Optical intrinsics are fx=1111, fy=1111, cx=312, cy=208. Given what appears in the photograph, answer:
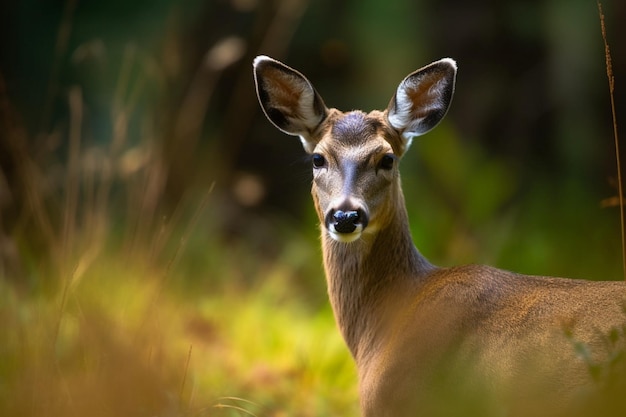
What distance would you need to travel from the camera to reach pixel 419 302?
15.7 ft

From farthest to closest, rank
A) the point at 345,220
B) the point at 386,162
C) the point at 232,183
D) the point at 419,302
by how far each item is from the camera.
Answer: the point at 232,183 < the point at 386,162 < the point at 419,302 < the point at 345,220

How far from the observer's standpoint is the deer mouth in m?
4.57

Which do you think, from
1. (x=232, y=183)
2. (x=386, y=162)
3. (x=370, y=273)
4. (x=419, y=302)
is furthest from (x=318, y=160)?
(x=232, y=183)

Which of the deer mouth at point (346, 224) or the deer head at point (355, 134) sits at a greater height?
the deer head at point (355, 134)

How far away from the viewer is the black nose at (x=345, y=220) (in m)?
4.57

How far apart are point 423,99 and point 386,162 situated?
0.46 m

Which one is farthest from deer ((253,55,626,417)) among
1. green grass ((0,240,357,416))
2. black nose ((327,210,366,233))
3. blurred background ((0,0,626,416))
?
green grass ((0,240,357,416))

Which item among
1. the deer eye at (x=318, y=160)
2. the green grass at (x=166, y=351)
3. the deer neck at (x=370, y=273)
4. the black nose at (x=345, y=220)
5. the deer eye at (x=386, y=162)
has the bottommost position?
the green grass at (x=166, y=351)

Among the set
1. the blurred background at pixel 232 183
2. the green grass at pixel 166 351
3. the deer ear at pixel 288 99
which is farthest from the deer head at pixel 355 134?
the green grass at pixel 166 351

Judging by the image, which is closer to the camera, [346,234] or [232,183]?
[346,234]

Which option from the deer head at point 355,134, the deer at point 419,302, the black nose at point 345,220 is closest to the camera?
the deer at point 419,302

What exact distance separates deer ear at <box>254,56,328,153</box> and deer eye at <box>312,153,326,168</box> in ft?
0.89

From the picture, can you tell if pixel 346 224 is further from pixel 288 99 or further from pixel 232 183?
pixel 232 183

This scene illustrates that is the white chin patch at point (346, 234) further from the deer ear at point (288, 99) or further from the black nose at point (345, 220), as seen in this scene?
the deer ear at point (288, 99)
